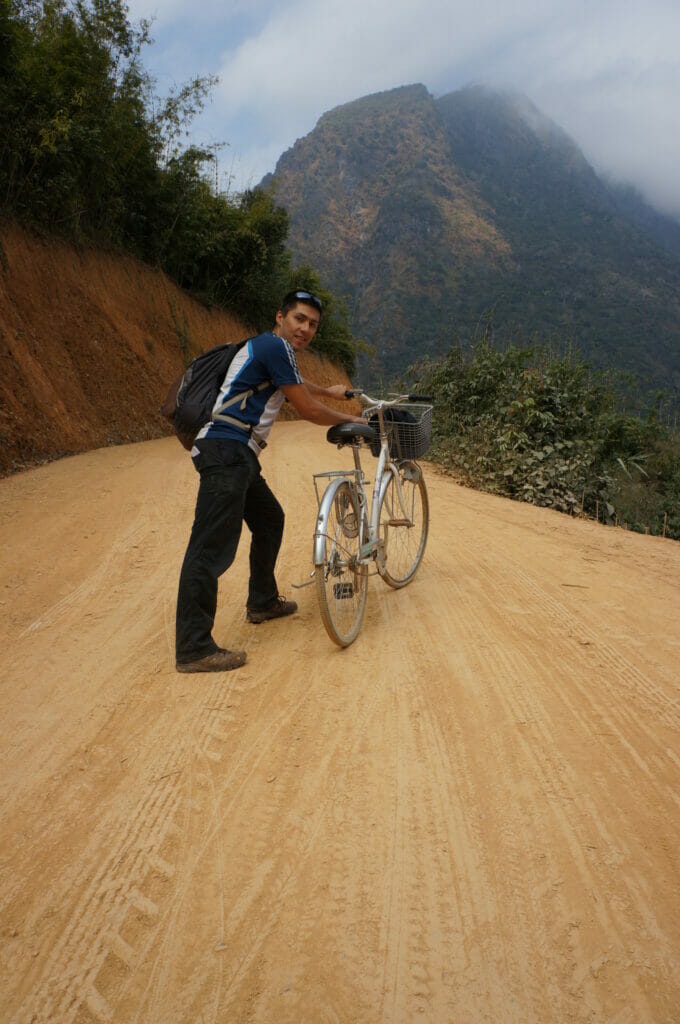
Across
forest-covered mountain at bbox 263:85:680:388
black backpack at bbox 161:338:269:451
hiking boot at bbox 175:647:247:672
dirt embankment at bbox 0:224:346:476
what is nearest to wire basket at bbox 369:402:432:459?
black backpack at bbox 161:338:269:451

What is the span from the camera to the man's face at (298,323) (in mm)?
3695

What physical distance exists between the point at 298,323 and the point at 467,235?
257 feet

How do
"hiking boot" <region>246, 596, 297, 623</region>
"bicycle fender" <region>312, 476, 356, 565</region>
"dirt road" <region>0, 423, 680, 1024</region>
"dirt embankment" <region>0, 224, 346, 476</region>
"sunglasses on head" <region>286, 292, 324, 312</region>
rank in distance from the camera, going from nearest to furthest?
1. "dirt road" <region>0, 423, 680, 1024</region>
2. "bicycle fender" <region>312, 476, 356, 565</region>
3. "sunglasses on head" <region>286, 292, 324, 312</region>
4. "hiking boot" <region>246, 596, 297, 623</region>
5. "dirt embankment" <region>0, 224, 346, 476</region>

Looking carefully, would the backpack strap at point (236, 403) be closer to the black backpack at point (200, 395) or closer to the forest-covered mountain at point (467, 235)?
the black backpack at point (200, 395)

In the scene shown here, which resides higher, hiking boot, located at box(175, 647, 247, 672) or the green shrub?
the green shrub

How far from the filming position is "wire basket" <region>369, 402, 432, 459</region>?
4355 millimetres

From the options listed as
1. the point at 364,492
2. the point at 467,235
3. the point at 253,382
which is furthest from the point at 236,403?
the point at 467,235

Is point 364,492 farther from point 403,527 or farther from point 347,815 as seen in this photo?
point 347,815

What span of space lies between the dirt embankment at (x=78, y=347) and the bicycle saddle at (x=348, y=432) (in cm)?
694

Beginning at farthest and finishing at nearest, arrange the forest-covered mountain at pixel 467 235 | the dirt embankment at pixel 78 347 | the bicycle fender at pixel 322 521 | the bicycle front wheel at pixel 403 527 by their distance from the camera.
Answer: the forest-covered mountain at pixel 467 235 < the dirt embankment at pixel 78 347 < the bicycle front wheel at pixel 403 527 < the bicycle fender at pixel 322 521

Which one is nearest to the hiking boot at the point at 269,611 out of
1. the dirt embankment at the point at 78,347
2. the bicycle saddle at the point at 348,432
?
the bicycle saddle at the point at 348,432

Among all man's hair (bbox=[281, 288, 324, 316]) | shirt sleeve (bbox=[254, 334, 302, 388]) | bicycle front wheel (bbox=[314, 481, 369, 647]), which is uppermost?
man's hair (bbox=[281, 288, 324, 316])

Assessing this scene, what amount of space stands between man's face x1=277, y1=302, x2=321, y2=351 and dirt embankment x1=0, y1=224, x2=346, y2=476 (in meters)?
7.02

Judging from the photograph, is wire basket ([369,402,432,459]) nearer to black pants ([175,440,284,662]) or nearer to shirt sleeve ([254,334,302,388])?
shirt sleeve ([254,334,302,388])
